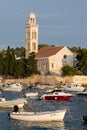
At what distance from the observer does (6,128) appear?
134 ft

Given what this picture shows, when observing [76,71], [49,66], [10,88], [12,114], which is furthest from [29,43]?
[12,114]

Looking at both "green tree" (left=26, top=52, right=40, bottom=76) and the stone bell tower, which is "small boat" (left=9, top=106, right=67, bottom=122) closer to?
"green tree" (left=26, top=52, right=40, bottom=76)

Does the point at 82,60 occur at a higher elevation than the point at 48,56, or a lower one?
lower

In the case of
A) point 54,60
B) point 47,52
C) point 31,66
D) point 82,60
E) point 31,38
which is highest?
point 31,38

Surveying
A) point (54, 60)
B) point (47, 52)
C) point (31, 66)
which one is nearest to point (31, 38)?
point (47, 52)

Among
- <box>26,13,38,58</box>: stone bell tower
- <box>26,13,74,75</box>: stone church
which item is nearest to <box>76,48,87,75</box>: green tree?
<box>26,13,74,75</box>: stone church

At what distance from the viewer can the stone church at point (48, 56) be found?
129 metres

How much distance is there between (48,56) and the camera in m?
129

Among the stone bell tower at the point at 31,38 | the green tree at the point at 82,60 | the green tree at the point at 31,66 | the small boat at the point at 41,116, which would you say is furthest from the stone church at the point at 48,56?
the small boat at the point at 41,116

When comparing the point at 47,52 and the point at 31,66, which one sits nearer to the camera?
the point at 31,66

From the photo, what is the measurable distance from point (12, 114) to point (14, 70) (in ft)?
258

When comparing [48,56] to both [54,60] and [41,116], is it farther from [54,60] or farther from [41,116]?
[41,116]

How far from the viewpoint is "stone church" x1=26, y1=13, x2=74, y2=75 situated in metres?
129

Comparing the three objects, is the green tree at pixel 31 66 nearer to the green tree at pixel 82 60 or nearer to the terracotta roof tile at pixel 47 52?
the terracotta roof tile at pixel 47 52
